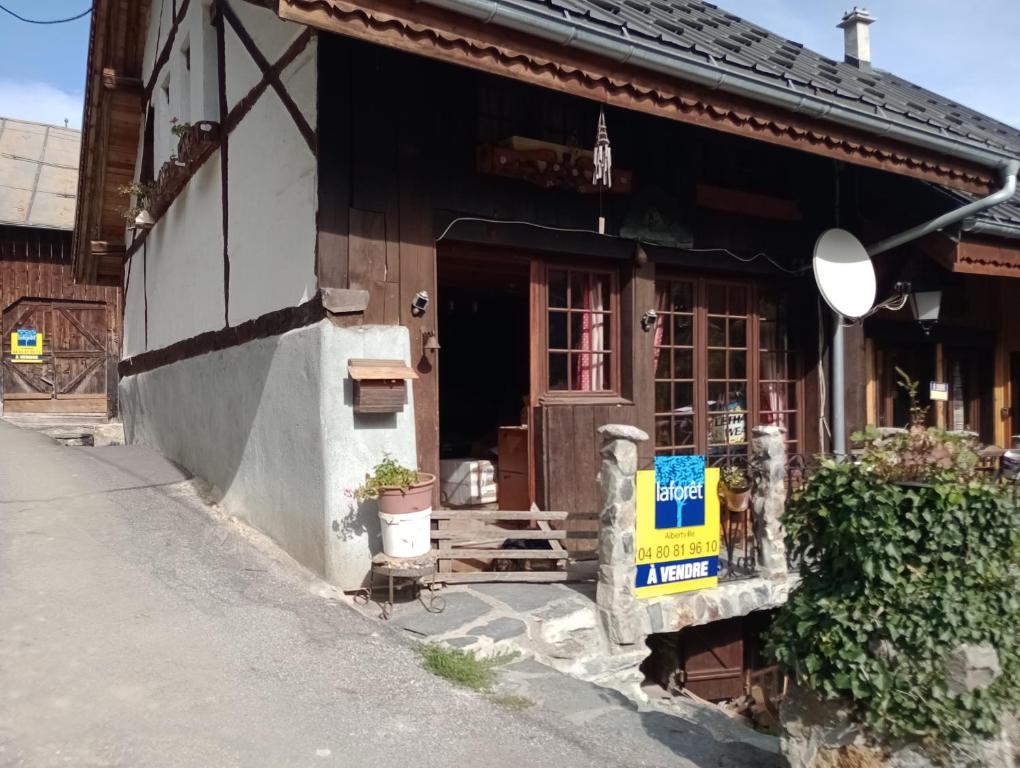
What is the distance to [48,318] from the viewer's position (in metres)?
19.0

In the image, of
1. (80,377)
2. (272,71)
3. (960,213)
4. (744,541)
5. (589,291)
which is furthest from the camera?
(80,377)

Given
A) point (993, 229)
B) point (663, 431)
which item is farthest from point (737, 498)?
point (993, 229)

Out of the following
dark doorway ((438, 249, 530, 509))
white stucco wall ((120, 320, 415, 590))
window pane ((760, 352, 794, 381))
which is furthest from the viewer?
dark doorway ((438, 249, 530, 509))

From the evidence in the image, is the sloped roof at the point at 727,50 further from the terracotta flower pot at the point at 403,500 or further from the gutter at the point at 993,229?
the terracotta flower pot at the point at 403,500

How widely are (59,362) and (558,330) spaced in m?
16.4

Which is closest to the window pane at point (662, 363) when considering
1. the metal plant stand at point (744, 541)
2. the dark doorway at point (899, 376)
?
the metal plant stand at point (744, 541)

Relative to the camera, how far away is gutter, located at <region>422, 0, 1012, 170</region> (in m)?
4.35

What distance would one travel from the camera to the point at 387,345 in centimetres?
545

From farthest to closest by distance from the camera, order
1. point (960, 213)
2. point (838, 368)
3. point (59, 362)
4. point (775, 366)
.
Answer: point (59, 362), point (775, 366), point (838, 368), point (960, 213)

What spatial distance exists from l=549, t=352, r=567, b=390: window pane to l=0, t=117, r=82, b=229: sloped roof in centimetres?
1541

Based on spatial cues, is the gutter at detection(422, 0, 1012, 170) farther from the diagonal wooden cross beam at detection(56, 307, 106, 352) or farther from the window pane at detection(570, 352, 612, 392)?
the diagonal wooden cross beam at detection(56, 307, 106, 352)

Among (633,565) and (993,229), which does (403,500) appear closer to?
(633,565)

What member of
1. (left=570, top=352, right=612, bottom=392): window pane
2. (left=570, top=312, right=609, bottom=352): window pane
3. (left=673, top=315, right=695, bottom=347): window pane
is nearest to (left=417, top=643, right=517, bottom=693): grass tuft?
(left=570, top=352, right=612, bottom=392): window pane

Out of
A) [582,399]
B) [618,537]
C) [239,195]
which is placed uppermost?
[239,195]
